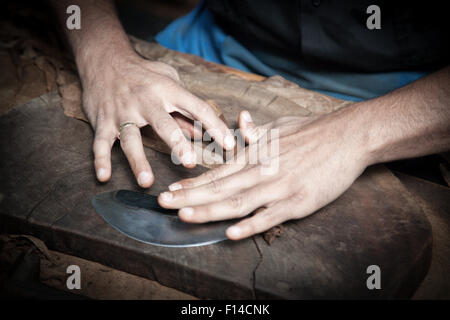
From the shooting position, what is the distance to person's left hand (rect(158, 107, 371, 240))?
2.55ft

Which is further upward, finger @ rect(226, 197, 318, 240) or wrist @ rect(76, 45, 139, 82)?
wrist @ rect(76, 45, 139, 82)

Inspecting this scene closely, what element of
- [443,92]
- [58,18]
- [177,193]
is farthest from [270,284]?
[58,18]

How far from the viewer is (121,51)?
1175mm

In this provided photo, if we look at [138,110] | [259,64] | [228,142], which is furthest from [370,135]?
[259,64]

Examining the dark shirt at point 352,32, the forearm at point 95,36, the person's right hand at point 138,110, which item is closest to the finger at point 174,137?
the person's right hand at point 138,110

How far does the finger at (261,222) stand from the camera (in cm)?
73

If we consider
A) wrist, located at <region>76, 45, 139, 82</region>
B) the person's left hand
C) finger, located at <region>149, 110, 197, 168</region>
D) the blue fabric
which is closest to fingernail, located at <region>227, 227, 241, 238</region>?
the person's left hand

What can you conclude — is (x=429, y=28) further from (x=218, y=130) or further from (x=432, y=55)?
(x=218, y=130)

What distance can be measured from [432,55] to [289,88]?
18.7 inches

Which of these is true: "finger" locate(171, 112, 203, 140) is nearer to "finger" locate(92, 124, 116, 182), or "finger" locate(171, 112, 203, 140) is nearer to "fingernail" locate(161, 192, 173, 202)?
"finger" locate(92, 124, 116, 182)

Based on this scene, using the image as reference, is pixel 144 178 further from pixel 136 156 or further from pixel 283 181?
pixel 283 181

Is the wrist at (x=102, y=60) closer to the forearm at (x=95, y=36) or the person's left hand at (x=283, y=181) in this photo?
the forearm at (x=95, y=36)

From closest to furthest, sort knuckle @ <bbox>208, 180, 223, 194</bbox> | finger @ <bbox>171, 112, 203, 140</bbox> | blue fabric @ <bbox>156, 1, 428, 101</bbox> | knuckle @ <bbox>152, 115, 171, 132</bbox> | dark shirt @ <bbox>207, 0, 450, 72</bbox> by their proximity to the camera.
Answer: knuckle @ <bbox>208, 180, 223, 194</bbox> < knuckle @ <bbox>152, 115, 171, 132</bbox> < finger @ <bbox>171, 112, 203, 140</bbox> < dark shirt @ <bbox>207, 0, 450, 72</bbox> < blue fabric @ <bbox>156, 1, 428, 101</bbox>

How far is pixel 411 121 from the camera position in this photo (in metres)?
0.87
